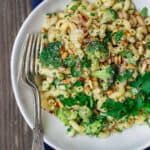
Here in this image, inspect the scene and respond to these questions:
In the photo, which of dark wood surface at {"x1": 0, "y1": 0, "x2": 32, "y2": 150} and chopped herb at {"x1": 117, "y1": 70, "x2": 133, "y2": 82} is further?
dark wood surface at {"x1": 0, "y1": 0, "x2": 32, "y2": 150}

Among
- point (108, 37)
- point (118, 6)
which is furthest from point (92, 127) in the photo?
point (118, 6)

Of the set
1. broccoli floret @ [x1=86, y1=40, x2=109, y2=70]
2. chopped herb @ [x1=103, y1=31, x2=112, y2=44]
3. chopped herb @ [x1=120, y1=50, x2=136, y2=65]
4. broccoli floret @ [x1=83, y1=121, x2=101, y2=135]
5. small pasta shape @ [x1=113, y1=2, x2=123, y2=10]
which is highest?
small pasta shape @ [x1=113, y1=2, x2=123, y2=10]

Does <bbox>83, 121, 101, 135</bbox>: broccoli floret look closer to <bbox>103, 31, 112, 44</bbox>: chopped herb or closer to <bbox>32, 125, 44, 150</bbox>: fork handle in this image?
<bbox>32, 125, 44, 150</bbox>: fork handle

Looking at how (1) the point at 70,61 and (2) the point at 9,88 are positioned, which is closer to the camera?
(1) the point at 70,61

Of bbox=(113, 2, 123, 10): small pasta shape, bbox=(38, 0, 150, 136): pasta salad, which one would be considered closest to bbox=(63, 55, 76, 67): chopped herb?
bbox=(38, 0, 150, 136): pasta salad

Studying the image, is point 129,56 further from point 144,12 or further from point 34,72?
point 34,72

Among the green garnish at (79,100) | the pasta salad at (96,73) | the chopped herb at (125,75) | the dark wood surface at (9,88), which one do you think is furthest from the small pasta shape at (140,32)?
the dark wood surface at (9,88)

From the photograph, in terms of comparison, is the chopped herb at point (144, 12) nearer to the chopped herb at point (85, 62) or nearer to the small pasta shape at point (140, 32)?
the small pasta shape at point (140, 32)
